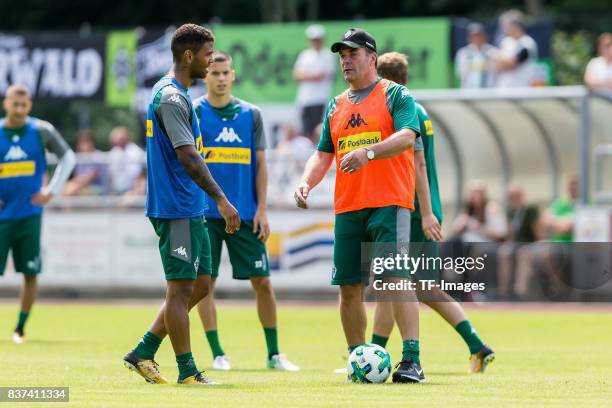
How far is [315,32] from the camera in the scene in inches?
990

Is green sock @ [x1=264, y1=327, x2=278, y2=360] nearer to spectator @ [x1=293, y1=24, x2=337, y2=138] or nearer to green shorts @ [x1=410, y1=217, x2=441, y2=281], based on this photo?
green shorts @ [x1=410, y1=217, x2=441, y2=281]

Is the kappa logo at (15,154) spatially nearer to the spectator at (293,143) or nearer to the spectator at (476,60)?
the spectator at (293,143)

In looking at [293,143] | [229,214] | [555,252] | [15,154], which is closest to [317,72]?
[293,143]

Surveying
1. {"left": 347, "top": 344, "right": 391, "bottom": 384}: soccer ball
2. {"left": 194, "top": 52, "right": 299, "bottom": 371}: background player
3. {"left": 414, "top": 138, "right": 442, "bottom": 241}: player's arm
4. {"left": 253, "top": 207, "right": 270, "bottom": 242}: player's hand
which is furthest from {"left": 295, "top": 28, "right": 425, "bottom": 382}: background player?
{"left": 194, "top": 52, "right": 299, "bottom": 371}: background player

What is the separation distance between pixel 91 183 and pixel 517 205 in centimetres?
706

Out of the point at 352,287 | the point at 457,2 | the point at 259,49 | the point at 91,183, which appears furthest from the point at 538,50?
the point at 457,2

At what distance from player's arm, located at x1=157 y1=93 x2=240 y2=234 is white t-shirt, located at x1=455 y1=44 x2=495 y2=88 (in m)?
15.2

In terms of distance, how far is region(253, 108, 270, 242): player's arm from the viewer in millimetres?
12602

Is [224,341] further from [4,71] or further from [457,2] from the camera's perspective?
[457,2]

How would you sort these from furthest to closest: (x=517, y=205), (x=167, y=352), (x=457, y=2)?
(x=457, y=2) → (x=517, y=205) → (x=167, y=352)

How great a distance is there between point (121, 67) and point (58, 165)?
11.6 metres

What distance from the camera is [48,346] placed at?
14844 millimetres

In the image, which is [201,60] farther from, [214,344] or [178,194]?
[214,344]

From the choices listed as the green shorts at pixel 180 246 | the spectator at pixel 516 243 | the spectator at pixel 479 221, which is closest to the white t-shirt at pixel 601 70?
the spectator at pixel 516 243
